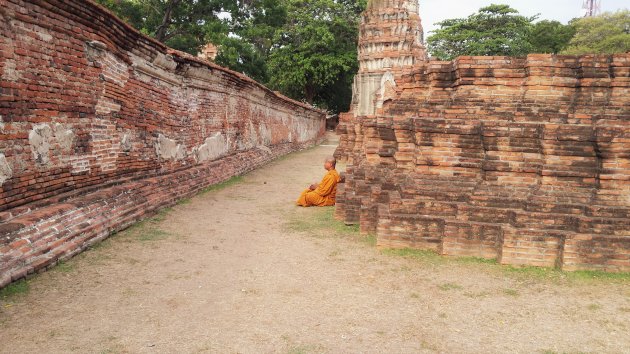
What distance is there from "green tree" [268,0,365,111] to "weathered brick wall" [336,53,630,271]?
22629mm

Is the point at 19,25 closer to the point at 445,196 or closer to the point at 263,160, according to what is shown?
the point at 445,196

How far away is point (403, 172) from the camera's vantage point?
17.9 feet

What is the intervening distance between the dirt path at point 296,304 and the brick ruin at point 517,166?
11.9 inches

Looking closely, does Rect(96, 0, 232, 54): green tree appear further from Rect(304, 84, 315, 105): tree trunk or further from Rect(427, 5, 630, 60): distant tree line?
Rect(427, 5, 630, 60): distant tree line

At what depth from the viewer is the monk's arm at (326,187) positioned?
293 inches

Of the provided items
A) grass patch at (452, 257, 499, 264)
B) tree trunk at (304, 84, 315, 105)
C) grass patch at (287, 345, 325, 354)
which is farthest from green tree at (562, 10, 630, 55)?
grass patch at (287, 345, 325, 354)

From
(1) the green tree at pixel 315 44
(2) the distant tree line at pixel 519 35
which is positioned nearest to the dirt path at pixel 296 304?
(1) the green tree at pixel 315 44

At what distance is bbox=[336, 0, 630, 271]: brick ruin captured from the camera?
4.22 m

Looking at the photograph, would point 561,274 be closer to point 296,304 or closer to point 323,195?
point 296,304

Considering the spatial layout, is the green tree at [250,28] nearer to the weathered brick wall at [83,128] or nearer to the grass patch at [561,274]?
the weathered brick wall at [83,128]

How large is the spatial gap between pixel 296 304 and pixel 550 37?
37.4 m

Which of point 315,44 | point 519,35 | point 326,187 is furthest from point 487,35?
point 326,187

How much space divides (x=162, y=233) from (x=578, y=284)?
4497 mm

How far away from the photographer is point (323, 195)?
7.44 metres
